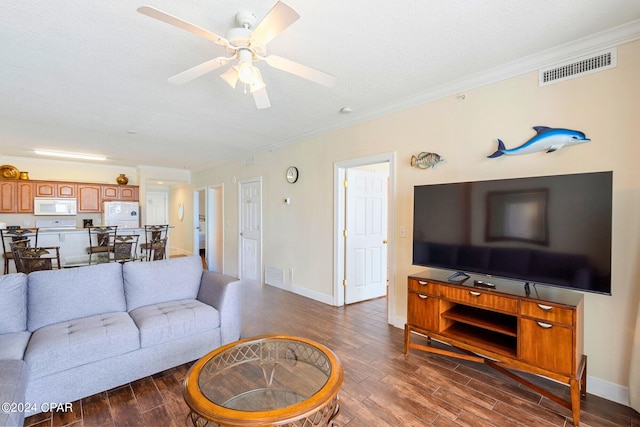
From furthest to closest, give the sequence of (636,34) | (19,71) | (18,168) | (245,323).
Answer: (18,168), (245,323), (19,71), (636,34)

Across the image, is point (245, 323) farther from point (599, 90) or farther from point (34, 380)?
point (599, 90)

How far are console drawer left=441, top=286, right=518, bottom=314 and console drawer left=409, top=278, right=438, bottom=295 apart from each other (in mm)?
81

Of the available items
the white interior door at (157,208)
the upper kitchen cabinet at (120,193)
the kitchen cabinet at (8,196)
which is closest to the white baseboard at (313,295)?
the upper kitchen cabinet at (120,193)

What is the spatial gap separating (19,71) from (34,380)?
8.49 feet

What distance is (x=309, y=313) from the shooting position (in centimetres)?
390

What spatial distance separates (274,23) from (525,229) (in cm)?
227

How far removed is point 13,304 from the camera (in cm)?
215

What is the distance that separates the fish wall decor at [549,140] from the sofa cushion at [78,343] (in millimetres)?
3490

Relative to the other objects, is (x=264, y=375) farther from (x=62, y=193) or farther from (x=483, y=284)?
(x=62, y=193)

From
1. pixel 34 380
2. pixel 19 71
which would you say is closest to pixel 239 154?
pixel 19 71

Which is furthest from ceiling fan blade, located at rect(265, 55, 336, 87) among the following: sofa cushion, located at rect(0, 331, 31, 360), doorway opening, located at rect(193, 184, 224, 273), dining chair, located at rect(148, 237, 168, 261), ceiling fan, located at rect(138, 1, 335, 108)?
doorway opening, located at rect(193, 184, 224, 273)

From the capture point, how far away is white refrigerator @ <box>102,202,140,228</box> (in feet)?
23.5

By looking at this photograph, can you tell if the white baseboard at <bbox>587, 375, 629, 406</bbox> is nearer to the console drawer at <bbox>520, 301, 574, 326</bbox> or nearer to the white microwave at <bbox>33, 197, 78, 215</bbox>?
the console drawer at <bbox>520, 301, 574, 326</bbox>

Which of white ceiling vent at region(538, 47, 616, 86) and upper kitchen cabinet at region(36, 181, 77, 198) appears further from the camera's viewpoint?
upper kitchen cabinet at region(36, 181, 77, 198)
